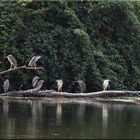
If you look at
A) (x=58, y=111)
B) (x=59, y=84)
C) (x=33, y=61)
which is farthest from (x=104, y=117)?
(x=59, y=84)

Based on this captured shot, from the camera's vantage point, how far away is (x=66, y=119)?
20.8 meters

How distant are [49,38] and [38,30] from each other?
930 millimetres

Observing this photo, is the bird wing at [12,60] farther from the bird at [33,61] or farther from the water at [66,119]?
the water at [66,119]

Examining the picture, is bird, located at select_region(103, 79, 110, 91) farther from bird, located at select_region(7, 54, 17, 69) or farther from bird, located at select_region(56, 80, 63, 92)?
bird, located at select_region(7, 54, 17, 69)

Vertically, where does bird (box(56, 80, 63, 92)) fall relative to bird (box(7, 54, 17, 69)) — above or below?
below

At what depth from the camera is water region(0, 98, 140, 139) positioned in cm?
1689

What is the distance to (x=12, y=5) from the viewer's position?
1335 inches

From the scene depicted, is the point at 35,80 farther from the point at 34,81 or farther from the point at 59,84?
the point at 59,84

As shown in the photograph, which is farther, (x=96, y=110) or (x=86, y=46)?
(x=86, y=46)

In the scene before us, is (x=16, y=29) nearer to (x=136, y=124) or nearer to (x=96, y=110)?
(x=96, y=110)

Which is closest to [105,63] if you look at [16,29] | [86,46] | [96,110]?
[86,46]

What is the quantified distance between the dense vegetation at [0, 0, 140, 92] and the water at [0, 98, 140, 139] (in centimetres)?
457

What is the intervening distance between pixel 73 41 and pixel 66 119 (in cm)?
1496

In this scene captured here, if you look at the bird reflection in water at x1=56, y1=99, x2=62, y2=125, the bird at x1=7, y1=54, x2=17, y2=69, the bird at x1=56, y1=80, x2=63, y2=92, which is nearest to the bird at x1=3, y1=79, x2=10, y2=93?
the bird at x1=7, y1=54, x2=17, y2=69
